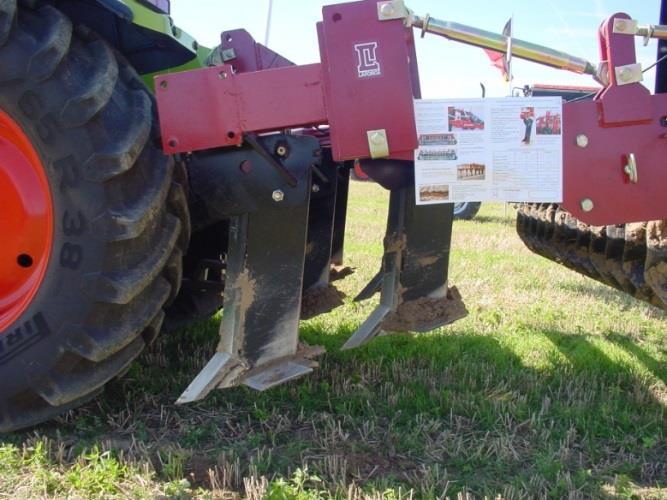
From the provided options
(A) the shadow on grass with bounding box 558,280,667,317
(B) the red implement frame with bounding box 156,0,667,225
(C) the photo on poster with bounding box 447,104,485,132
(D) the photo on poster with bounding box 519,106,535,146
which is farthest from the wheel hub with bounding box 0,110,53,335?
(A) the shadow on grass with bounding box 558,280,667,317

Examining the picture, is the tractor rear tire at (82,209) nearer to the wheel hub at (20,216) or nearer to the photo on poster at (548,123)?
the wheel hub at (20,216)

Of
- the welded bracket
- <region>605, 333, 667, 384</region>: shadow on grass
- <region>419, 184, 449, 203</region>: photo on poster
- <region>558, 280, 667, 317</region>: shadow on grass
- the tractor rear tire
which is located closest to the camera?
the tractor rear tire

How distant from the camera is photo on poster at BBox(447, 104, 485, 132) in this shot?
2059 millimetres

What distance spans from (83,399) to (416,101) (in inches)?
53.0

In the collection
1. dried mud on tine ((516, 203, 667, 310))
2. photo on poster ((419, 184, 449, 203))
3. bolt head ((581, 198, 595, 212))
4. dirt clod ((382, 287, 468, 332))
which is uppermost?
photo on poster ((419, 184, 449, 203))

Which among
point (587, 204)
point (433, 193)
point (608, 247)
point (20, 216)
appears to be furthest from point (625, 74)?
point (20, 216)

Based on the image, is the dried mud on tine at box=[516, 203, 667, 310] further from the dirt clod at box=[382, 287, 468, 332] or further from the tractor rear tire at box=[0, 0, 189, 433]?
the tractor rear tire at box=[0, 0, 189, 433]

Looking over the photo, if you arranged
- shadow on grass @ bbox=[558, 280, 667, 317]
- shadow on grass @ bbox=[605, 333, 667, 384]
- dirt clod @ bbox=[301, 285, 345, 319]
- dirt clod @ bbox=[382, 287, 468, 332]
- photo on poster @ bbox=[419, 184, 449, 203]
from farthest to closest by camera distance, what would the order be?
shadow on grass @ bbox=[558, 280, 667, 317] < shadow on grass @ bbox=[605, 333, 667, 384] < dirt clod @ bbox=[301, 285, 345, 319] < dirt clod @ bbox=[382, 287, 468, 332] < photo on poster @ bbox=[419, 184, 449, 203]

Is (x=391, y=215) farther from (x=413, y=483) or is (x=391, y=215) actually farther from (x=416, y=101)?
(x=413, y=483)

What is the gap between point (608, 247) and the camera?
2732 mm

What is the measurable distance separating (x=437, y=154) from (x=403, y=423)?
100 centimetres

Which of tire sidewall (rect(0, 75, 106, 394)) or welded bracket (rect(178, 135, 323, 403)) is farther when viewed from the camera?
welded bracket (rect(178, 135, 323, 403))

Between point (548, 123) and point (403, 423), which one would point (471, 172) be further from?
point (403, 423)

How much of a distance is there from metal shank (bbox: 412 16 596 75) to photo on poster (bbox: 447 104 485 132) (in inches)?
9.9
